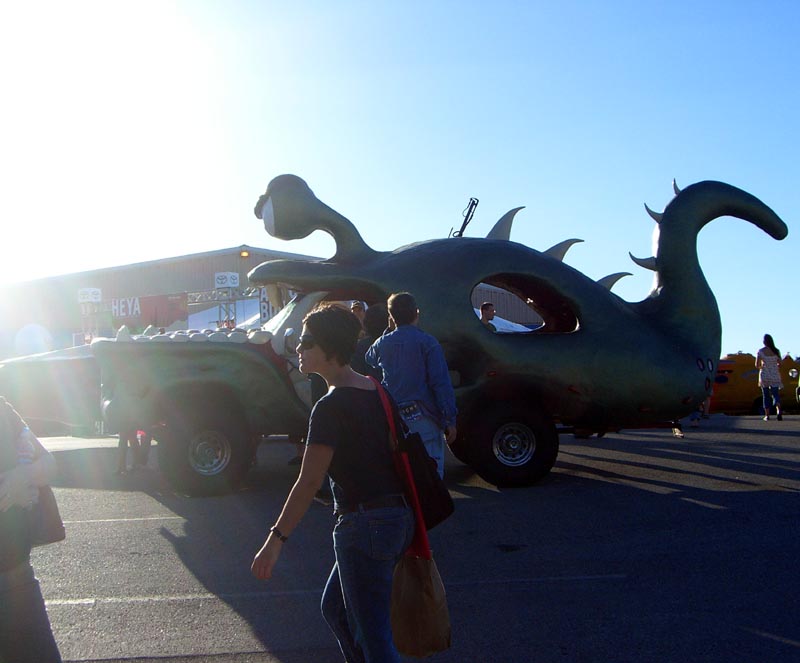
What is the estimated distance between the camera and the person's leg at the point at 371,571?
288cm

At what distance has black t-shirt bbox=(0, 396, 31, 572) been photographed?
293cm

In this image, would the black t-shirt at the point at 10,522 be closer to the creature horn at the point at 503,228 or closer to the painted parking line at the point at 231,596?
the painted parking line at the point at 231,596

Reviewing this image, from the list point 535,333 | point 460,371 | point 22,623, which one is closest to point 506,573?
point 22,623

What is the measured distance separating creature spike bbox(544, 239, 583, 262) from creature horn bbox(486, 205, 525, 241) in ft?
2.05

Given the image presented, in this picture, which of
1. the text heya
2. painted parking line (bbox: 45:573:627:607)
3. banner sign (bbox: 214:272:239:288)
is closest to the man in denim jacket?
painted parking line (bbox: 45:573:627:607)

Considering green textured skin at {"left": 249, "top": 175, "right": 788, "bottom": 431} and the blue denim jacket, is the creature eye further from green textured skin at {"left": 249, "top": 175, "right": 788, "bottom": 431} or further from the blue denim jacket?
the blue denim jacket

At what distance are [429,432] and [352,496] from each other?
2509mm

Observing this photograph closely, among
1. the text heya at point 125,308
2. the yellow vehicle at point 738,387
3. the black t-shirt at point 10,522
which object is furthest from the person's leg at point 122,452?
the text heya at point 125,308

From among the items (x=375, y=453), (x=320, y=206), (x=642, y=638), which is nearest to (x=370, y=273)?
(x=320, y=206)

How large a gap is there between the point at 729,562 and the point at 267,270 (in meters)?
5.20

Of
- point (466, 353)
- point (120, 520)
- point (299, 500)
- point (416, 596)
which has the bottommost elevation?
point (120, 520)

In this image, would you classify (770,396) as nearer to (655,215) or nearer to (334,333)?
(655,215)

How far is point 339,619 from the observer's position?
10.1 feet

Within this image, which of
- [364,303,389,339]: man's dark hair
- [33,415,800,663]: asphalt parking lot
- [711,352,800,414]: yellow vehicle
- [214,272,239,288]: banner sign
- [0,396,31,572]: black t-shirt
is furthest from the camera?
[214,272,239,288]: banner sign
